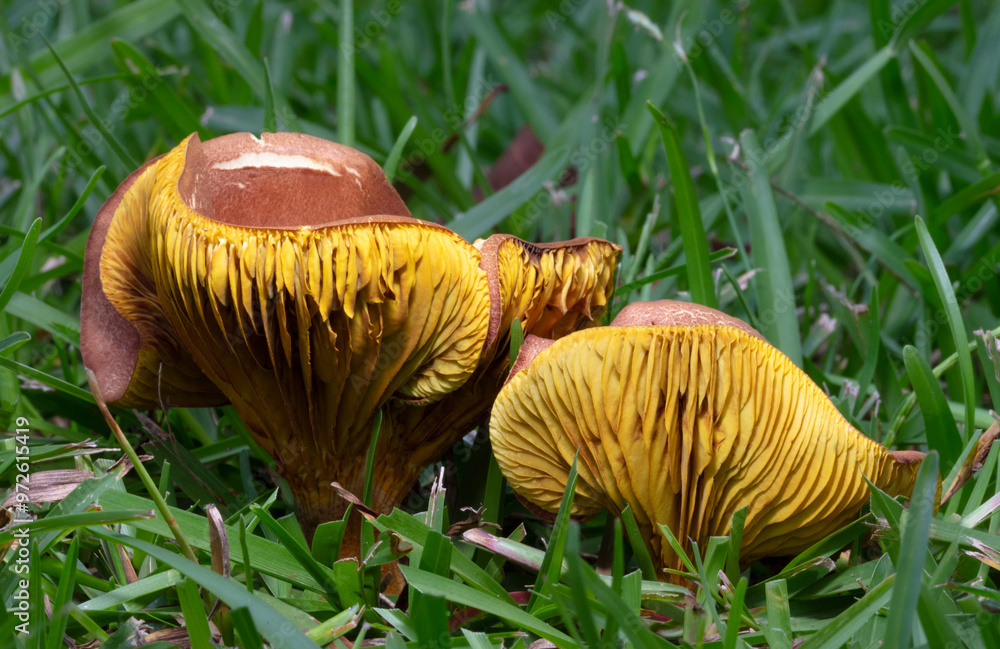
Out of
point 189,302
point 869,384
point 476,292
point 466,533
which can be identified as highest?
point 189,302

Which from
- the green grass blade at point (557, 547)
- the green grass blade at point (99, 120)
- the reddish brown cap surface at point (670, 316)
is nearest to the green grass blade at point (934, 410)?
the reddish brown cap surface at point (670, 316)

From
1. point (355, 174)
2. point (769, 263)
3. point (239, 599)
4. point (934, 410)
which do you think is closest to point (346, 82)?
point (355, 174)

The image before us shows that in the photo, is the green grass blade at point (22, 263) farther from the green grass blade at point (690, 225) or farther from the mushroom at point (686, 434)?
the green grass blade at point (690, 225)

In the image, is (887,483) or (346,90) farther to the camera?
(346,90)

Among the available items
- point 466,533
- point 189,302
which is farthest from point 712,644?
point 189,302

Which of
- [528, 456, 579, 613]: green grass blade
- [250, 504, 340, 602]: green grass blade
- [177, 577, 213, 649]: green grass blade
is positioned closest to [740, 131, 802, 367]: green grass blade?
[528, 456, 579, 613]: green grass blade

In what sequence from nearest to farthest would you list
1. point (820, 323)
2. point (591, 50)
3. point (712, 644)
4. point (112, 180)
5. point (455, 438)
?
point (712, 644)
point (455, 438)
point (820, 323)
point (112, 180)
point (591, 50)

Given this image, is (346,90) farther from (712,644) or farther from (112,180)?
(712,644)

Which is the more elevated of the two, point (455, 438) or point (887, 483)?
point (455, 438)
